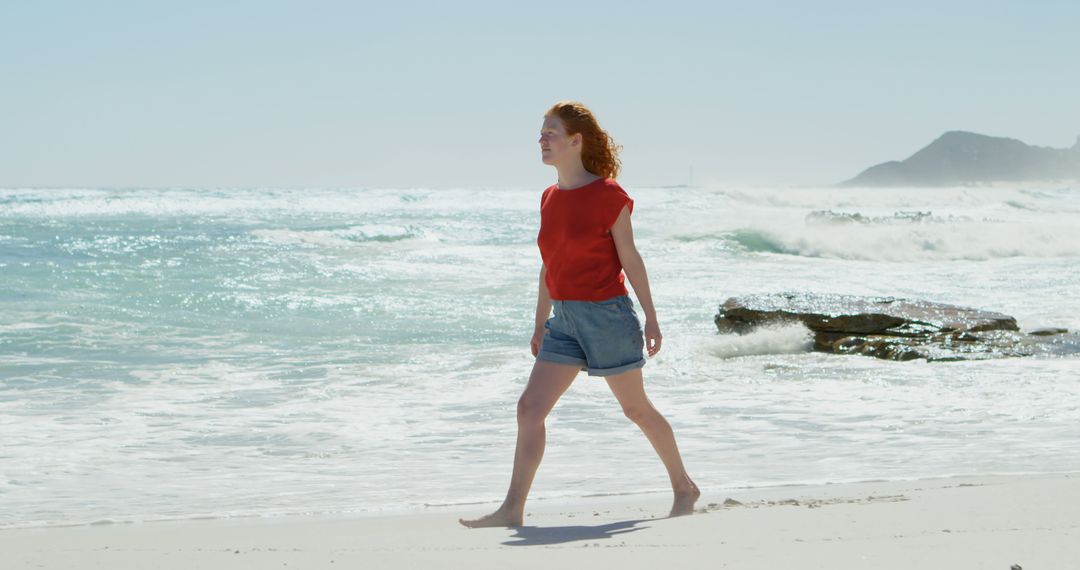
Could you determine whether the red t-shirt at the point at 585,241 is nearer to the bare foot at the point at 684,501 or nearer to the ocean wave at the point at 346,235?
the bare foot at the point at 684,501

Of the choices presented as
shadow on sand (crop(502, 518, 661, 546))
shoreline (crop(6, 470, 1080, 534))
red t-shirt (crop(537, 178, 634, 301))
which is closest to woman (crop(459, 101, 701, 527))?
red t-shirt (crop(537, 178, 634, 301))

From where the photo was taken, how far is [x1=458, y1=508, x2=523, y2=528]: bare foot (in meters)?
4.23

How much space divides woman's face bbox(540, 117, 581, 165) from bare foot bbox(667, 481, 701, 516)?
139 centimetres

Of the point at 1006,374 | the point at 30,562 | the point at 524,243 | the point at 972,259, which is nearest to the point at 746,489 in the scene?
the point at 30,562

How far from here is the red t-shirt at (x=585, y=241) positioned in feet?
13.4

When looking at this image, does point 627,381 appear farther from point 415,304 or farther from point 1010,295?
point 1010,295

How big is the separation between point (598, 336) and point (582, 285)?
20 centimetres

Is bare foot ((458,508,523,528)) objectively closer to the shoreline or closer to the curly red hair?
the shoreline

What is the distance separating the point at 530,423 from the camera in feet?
14.0

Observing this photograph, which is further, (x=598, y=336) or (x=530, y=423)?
(x=530, y=423)

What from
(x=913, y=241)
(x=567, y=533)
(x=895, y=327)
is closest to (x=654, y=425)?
(x=567, y=533)

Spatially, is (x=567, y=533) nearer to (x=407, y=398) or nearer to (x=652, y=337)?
(x=652, y=337)

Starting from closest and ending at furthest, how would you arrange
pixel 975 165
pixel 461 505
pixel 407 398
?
pixel 461 505 < pixel 407 398 < pixel 975 165

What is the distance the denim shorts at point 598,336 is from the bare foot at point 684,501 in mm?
599
